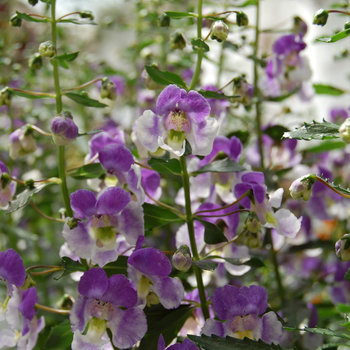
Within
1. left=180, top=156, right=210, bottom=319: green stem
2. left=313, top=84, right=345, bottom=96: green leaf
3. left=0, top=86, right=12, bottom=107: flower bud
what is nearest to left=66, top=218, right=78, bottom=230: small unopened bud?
left=180, top=156, right=210, bottom=319: green stem

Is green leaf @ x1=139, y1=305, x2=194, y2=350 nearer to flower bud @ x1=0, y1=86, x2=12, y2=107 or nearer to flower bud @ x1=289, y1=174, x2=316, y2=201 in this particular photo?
flower bud @ x1=289, y1=174, x2=316, y2=201

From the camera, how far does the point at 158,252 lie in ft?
1.86

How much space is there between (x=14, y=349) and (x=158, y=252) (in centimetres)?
52

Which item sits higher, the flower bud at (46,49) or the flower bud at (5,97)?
the flower bud at (46,49)

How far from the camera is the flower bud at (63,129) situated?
1.98 feet

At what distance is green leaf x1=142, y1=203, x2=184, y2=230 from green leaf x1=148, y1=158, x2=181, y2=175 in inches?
2.7

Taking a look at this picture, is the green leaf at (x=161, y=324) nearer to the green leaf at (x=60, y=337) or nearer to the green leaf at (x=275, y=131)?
the green leaf at (x=60, y=337)

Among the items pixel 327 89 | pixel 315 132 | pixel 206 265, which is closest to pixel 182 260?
pixel 206 265

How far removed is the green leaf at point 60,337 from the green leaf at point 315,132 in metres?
0.48

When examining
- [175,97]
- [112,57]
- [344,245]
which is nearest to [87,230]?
[175,97]

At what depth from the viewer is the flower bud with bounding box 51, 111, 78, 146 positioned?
604 mm

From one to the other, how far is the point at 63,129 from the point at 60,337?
1.19 feet

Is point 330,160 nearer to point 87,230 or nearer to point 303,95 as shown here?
point 303,95

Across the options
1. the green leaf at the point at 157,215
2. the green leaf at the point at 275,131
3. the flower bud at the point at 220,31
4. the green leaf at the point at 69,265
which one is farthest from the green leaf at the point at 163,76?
the green leaf at the point at 275,131
